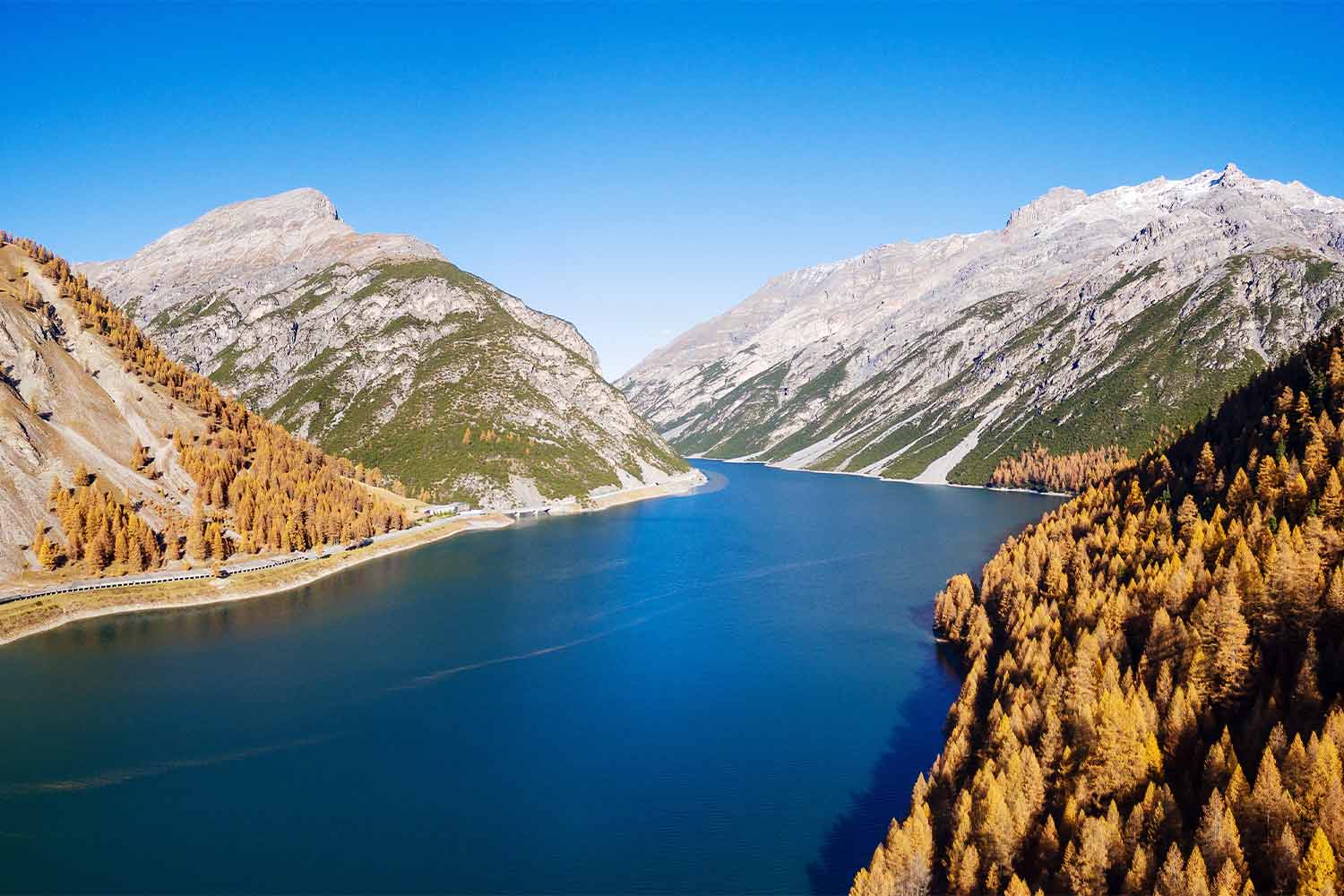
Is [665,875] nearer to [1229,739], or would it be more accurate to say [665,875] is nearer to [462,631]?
[1229,739]

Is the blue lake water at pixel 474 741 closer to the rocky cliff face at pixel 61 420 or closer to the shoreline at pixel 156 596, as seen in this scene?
the shoreline at pixel 156 596

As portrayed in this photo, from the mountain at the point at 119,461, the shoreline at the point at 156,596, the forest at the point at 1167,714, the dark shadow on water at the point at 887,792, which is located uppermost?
the mountain at the point at 119,461

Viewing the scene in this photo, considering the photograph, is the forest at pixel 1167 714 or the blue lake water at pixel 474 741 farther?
the blue lake water at pixel 474 741

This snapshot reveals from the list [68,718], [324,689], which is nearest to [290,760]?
[324,689]

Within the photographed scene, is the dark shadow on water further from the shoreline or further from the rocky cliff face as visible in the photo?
the rocky cliff face

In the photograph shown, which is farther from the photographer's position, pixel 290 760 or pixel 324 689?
pixel 324 689

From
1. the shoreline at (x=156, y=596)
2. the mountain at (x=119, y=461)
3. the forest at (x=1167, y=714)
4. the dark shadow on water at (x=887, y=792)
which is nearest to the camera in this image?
the forest at (x=1167, y=714)

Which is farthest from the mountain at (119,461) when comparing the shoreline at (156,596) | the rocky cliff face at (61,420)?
the shoreline at (156,596)
